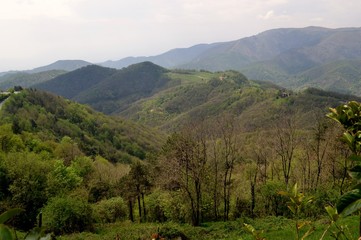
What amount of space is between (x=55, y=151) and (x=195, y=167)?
50.0 m

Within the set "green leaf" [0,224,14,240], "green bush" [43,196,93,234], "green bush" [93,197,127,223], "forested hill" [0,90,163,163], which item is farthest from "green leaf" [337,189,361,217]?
"forested hill" [0,90,163,163]

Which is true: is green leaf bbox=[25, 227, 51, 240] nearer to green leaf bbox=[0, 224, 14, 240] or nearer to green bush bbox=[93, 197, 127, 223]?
green leaf bbox=[0, 224, 14, 240]

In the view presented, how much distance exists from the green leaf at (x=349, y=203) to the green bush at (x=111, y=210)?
142 ft

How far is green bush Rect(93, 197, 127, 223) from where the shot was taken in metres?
43.8

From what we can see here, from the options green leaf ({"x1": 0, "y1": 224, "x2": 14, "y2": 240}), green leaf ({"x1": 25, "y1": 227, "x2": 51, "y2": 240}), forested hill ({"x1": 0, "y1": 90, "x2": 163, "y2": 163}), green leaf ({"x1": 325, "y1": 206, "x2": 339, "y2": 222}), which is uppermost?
green leaf ({"x1": 0, "y1": 224, "x2": 14, "y2": 240})

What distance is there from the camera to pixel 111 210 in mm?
44844

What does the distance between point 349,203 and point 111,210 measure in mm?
45276

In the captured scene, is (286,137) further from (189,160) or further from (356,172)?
(356,172)

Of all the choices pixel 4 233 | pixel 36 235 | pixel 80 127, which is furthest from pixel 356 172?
pixel 80 127

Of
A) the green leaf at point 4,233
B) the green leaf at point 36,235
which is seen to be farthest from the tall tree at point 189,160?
the green leaf at point 4,233

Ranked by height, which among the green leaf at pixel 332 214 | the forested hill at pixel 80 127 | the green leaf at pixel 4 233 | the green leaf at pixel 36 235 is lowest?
the forested hill at pixel 80 127

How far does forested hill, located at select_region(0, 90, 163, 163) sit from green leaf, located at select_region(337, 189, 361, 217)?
3826 inches

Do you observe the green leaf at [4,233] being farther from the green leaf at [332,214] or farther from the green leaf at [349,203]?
the green leaf at [332,214]

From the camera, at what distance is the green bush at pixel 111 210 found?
4375cm
